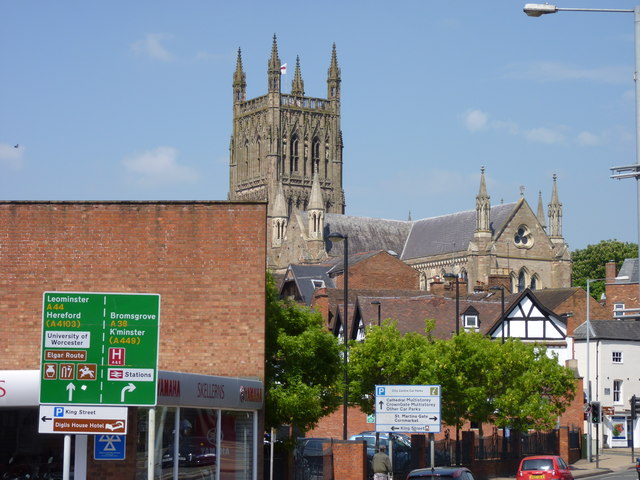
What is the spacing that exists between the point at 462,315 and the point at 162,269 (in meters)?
38.5

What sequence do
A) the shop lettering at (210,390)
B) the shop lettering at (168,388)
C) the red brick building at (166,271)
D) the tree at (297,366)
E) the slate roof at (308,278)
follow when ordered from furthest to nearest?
1. the slate roof at (308,278)
2. the tree at (297,366)
3. the red brick building at (166,271)
4. the shop lettering at (210,390)
5. the shop lettering at (168,388)

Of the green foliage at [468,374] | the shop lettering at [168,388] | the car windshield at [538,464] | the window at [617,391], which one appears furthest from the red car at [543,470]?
the window at [617,391]

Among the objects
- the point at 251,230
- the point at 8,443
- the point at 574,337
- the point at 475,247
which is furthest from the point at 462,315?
the point at 475,247

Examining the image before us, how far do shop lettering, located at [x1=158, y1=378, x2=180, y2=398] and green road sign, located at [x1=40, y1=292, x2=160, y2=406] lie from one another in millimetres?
5883

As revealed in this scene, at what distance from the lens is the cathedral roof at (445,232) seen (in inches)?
5330

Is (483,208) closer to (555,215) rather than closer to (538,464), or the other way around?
(555,215)

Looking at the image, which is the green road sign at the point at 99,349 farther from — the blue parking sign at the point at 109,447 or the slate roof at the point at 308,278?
the slate roof at the point at 308,278

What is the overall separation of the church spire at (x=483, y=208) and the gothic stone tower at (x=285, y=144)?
1377 inches

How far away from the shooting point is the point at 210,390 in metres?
25.2

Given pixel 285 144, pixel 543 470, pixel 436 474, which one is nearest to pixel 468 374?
pixel 543 470

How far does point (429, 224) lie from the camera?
5778 inches

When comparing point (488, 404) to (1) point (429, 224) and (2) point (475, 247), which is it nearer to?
(2) point (475, 247)

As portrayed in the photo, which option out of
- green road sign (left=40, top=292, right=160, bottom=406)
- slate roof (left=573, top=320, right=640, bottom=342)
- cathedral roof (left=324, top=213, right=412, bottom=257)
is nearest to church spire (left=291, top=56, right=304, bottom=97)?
cathedral roof (left=324, top=213, right=412, bottom=257)

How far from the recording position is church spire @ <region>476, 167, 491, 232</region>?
132 metres
